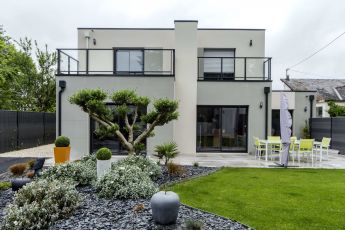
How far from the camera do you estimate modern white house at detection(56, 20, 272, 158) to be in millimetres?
13133

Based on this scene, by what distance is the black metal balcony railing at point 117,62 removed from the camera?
1328 cm

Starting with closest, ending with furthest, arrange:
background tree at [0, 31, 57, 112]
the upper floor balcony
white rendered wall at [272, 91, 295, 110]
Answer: the upper floor balcony → white rendered wall at [272, 91, 295, 110] → background tree at [0, 31, 57, 112]

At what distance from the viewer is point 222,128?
47.4ft

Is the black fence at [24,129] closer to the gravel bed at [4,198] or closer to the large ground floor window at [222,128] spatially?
the gravel bed at [4,198]

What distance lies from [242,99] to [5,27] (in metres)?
19.0

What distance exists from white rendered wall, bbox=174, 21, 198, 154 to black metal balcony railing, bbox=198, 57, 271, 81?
2.44ft

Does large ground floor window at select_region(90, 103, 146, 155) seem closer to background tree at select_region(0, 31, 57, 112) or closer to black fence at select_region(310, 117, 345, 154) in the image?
black fence at select_region(310, 117, 345, 154)

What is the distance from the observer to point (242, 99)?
46.7ft

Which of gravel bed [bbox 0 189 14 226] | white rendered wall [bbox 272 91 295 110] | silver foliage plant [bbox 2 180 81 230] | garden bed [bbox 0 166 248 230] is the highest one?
white rendered wall [bbox 272 91 295 110]

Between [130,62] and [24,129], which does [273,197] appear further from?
[24,129]

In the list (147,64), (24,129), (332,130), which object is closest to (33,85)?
(24,129)

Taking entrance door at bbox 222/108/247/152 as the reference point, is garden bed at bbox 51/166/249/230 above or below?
below

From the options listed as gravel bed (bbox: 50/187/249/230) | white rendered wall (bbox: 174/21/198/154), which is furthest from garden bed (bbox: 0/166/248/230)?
white rendered wall (bbox: 174/21/198/154)

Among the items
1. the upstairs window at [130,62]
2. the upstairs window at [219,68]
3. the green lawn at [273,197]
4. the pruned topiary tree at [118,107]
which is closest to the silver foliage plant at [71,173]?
the pruned topiary tree at [118,107]
